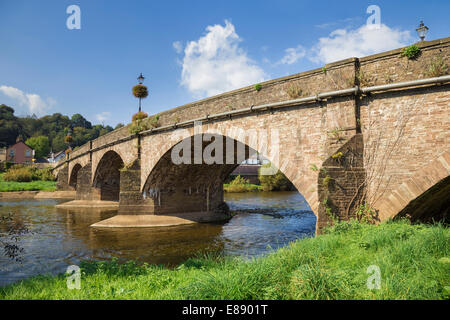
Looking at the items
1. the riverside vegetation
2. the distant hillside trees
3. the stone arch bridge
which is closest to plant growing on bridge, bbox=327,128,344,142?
the stone arch bridge

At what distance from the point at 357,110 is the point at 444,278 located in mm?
5285

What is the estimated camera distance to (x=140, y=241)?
13383 mm

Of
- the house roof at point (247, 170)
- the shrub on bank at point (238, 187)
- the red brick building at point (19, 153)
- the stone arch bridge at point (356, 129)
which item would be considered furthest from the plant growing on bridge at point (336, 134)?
the red brick building at point (19, 153)

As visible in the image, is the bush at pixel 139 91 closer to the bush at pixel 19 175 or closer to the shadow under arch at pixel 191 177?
the shadow under arch at pixel 191 177

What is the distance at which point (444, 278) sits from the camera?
4.05 m

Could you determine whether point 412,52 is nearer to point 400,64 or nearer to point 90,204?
point 400,64

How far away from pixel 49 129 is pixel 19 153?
3157 centimetres

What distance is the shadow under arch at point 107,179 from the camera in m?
27.4

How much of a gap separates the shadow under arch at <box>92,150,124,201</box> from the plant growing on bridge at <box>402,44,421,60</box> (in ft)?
78.0

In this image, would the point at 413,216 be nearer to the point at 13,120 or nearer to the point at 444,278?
the point at 444,278

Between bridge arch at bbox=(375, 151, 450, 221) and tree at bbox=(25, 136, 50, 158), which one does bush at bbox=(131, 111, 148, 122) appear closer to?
bridge arch at bbox=(375, 151, 450, 221)

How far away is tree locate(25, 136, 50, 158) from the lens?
8300 centimetres
